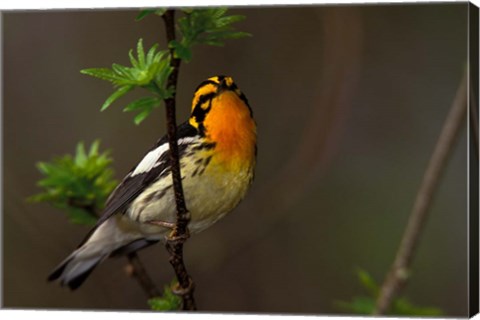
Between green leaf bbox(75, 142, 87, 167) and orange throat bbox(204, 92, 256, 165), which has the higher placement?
orange throat bbox(204, 92, 256, 165)

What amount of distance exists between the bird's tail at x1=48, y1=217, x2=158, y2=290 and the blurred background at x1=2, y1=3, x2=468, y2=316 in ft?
0.28

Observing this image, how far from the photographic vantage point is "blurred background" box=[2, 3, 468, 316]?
3.00 meters

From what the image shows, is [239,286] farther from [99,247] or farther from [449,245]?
[449,245]

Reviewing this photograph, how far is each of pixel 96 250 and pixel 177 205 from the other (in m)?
0.76

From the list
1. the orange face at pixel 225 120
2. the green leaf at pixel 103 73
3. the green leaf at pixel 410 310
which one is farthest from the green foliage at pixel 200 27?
the green leaf at pixel 410 310

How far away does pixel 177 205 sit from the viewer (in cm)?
247

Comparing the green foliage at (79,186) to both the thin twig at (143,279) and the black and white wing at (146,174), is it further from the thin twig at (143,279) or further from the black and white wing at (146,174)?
the thin twig at (143,279)

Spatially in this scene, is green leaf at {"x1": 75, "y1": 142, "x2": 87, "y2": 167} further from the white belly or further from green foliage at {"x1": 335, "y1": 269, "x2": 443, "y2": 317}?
green foliage at {"x1": 335, "y1": 269, "x2": 443, "y2": 317}

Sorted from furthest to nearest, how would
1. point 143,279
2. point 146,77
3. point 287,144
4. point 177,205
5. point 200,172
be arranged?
point 287,144
point 143,279
point 200,172
point 177,205
point 146,77

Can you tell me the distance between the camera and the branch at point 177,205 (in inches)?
88.2

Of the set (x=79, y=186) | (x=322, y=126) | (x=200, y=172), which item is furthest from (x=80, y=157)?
(x=322, y=126)

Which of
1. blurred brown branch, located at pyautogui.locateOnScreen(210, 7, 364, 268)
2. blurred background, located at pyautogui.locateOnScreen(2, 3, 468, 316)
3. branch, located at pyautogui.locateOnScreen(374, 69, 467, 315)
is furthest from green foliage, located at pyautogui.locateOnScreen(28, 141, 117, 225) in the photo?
branch, located at pyautogui.locateOnScreen(374, 69, 467, 315)

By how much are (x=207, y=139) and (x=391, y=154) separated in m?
0.66

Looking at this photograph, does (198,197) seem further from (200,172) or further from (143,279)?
(143,279)
